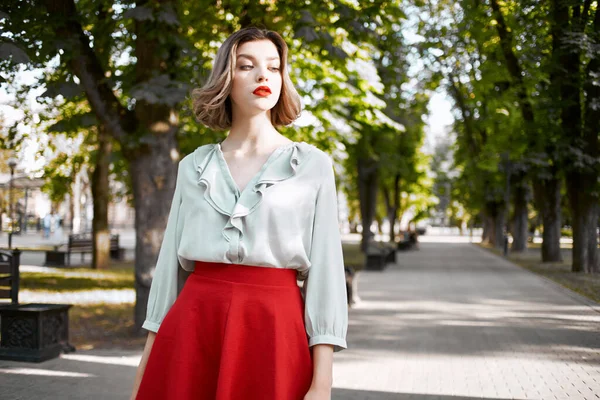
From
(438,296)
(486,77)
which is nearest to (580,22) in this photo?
(438,296)

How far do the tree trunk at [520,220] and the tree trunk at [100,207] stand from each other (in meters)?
19.9

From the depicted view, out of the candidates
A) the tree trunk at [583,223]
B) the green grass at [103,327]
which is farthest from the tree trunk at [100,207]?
the tree trunk at [583,223]

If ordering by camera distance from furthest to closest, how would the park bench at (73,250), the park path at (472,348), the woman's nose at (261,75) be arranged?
the park bench at (73,250) → the park path at (472,348) → the woman's nose at (261,75)

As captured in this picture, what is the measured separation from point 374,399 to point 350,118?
12373 millimetres

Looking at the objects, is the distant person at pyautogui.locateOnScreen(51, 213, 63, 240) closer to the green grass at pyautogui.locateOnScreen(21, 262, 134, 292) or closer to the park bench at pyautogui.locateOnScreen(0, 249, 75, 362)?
the green grass at pyautogui.locateOnScreen(21, 262, 134, 292)

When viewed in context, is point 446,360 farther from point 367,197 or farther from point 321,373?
point 367,197

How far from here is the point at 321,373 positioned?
264 centimetres

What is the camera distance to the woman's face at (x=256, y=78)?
285cm

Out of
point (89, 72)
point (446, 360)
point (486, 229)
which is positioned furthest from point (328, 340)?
point (486, 229)

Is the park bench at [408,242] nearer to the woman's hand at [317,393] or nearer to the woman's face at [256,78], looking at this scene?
the woman's face at [256,78]

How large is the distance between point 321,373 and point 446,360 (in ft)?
20.7

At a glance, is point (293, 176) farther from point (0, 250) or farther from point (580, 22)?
point (0, 250)

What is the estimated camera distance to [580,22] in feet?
19.2

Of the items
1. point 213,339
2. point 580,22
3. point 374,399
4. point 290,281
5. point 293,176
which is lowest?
point 374,399
